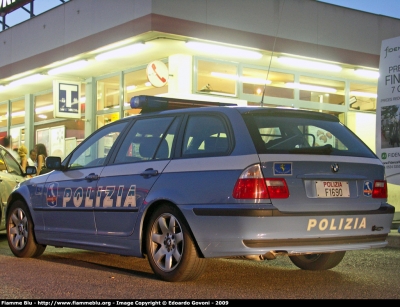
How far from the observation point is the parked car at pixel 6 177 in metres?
10.6

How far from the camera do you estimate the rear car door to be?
6734 millimetres

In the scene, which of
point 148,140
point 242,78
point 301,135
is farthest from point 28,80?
point 301,135

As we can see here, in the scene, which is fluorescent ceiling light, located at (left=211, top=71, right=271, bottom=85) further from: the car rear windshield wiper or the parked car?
the car rear windshield wiper

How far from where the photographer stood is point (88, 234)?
740 centimetres

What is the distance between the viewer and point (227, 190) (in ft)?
19.3

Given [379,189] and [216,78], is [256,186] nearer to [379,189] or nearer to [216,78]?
[379,189]

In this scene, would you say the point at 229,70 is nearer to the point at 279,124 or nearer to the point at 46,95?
the point at 46,95

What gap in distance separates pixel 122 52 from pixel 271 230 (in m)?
11.1

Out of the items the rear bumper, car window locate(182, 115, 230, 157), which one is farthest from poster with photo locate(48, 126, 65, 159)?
the rear bumper

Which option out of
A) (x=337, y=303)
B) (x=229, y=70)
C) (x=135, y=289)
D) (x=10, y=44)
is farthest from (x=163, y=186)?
(x=10, y=44)

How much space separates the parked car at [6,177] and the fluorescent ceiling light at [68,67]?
6.12 meters

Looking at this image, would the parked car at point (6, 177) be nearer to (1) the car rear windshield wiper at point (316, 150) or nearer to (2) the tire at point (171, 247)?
(2) the tire at point (171, 247)

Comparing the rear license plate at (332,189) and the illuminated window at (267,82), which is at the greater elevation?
the illuminated window at (267,82)

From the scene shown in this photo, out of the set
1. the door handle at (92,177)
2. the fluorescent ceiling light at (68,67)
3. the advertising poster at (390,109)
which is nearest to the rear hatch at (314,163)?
the door handle at (92,177)
